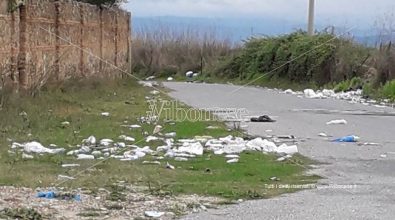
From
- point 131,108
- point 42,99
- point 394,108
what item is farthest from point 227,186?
point 394,108

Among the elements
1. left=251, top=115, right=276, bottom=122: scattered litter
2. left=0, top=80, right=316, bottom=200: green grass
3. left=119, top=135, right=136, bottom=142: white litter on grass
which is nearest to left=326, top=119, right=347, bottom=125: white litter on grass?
left=251, top=115, right=276, bottom=122: scattered litter

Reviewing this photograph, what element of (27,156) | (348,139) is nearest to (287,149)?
(348,139)

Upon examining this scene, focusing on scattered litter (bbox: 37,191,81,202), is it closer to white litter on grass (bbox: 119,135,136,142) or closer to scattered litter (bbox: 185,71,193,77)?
white litter on grass (bbox: 119,135,136,142)

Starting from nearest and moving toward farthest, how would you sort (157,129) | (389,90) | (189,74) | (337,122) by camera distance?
1. (157,129)
2. (337,122)
3. (389,90)
4. (189,74)

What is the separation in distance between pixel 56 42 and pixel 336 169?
12215 millimetres

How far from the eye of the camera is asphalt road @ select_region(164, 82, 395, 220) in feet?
28.3

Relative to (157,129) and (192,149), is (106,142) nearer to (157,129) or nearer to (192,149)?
(192,149)

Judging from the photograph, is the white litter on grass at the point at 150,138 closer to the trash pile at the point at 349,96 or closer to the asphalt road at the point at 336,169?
the asphalt road at the point at 336,169

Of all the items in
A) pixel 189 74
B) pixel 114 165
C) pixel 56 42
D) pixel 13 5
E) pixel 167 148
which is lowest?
pixel 189 74

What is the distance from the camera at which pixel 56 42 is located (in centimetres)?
2205

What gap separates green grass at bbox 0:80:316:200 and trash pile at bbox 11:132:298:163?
0.24m

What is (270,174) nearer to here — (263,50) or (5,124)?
(5,124)

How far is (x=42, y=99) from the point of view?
62.7 ft

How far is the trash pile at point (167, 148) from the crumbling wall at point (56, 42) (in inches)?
199
